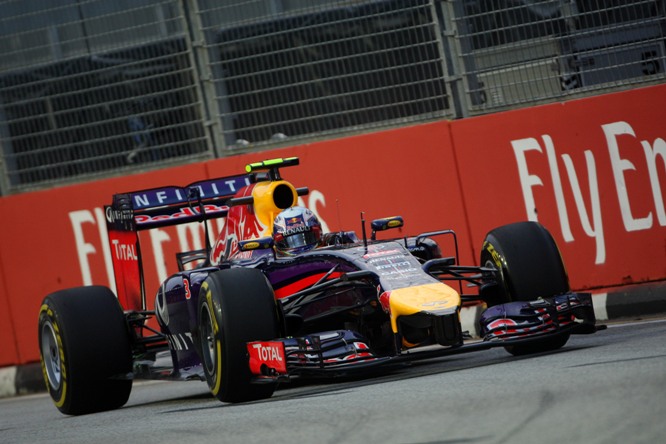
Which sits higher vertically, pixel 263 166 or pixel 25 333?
pixel 263 166

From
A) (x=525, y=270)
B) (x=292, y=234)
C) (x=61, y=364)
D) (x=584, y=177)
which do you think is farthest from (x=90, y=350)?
(x=584, y=177)

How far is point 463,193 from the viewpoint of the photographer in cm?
1131

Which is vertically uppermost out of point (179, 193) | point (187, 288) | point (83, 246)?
point (179, 193)

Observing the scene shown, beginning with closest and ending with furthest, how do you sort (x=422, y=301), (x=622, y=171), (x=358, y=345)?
(x=422, y=301) → (x=358, y=345) → (x=622, y=171)

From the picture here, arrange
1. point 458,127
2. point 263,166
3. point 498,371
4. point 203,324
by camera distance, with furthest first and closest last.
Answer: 1. point 458,127
2. point 263,166
3. point 203,324
4. point 498,371

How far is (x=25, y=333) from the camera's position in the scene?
12.7 m

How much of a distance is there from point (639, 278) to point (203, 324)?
4.02 metres

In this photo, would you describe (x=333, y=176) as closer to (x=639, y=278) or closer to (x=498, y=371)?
(x=639, y=278)

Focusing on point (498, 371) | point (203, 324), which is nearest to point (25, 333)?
point (203, 324)

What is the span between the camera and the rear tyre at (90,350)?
956 centimetres

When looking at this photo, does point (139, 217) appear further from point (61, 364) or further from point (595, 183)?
point (595, 183)

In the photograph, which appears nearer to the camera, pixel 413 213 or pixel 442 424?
pixel 442 424

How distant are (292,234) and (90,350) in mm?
1766

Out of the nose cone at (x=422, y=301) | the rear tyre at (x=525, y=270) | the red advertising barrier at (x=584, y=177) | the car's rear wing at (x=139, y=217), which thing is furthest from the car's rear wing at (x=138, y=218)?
the nose cone at (x=422, y=301)
